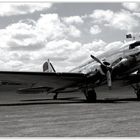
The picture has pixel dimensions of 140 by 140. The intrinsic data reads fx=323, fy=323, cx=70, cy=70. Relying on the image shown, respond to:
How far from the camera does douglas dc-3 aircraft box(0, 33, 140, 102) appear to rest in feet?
67.9

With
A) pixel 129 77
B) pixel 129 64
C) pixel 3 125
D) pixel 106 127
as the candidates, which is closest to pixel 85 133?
pixel 106 127

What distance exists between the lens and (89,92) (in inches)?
904

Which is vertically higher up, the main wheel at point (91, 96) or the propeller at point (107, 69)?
the propeller at point (107, 69)

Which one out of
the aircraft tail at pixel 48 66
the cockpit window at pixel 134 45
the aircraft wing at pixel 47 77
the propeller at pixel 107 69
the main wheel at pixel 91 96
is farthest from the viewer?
the aircraft tail at pixel 48 66

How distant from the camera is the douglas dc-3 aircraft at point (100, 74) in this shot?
67.9 ft

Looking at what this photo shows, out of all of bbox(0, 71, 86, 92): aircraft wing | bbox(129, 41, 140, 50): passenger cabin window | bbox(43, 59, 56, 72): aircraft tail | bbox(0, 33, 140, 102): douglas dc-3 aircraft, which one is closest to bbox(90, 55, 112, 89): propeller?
bbox(0, 33, 140, 102): douglas dc-3 aircraft

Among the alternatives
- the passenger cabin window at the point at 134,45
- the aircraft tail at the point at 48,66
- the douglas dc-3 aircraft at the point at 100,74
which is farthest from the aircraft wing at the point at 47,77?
the aircraft tail at the point at 48,66

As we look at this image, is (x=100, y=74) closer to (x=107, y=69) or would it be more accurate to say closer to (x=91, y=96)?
(x=107, y=69)

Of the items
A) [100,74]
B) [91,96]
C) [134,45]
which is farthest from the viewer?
[91,96]

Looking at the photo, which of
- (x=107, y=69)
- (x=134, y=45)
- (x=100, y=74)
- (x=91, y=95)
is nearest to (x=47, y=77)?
(x=91, y=95)

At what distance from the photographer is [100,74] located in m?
21.2

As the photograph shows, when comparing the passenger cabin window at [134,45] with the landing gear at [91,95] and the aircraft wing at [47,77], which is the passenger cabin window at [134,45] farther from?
the landing gear at [91,95]

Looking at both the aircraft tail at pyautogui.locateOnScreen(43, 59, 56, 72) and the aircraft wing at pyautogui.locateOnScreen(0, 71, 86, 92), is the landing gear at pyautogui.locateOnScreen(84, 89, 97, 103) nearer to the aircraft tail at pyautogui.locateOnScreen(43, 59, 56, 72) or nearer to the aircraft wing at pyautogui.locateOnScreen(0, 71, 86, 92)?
the aircraft wing at pyautogui.locateOnScreen(0, 71, 86, 92)

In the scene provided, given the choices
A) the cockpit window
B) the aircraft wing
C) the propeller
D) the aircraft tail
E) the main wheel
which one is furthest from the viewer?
the aircraft tail
